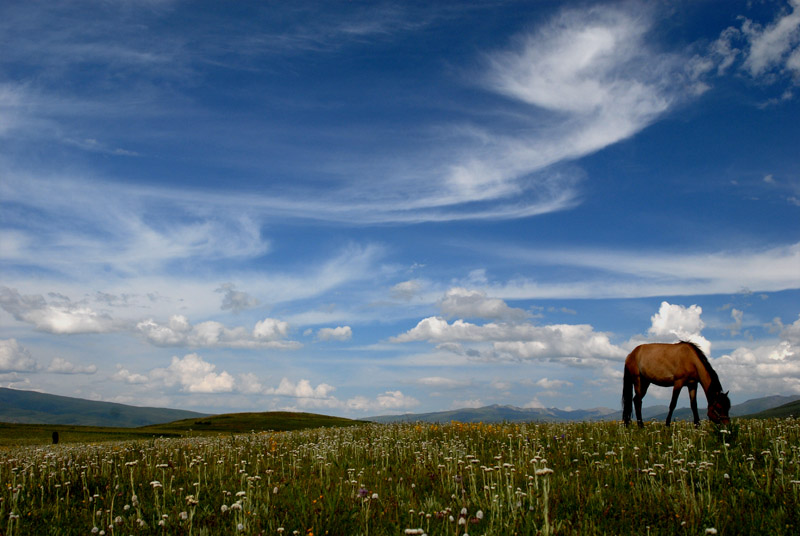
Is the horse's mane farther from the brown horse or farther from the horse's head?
the horse's head

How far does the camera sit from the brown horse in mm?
18266

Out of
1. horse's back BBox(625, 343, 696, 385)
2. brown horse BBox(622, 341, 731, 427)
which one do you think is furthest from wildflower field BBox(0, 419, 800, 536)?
horse's back BBox(625, 343, 696, 385)

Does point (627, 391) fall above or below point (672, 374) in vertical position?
below

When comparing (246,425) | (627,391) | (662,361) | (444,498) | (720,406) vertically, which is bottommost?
(246,425)

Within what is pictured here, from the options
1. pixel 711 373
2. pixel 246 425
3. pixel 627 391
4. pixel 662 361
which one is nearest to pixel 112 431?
pixel 246 425

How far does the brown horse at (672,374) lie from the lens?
18266mm

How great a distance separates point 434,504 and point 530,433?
9.02 metres

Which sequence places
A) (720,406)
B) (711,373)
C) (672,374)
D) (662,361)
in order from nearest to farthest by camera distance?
(720,406)
(711,373)
(672,374)
(662,361)

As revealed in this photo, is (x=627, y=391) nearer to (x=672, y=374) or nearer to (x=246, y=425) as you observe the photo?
(x=672, y=374)

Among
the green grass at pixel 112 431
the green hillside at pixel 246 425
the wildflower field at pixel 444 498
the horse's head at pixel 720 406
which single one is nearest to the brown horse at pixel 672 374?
the horse's head at pixel 720 406

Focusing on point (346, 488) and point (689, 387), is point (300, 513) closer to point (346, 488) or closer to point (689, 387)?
point (346, 488)

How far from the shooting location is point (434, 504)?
21.6 ft

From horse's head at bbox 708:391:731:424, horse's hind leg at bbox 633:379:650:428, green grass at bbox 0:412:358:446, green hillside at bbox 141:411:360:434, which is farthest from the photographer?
green hillside at bbox 141:411:360:434

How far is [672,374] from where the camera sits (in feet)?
64.7
